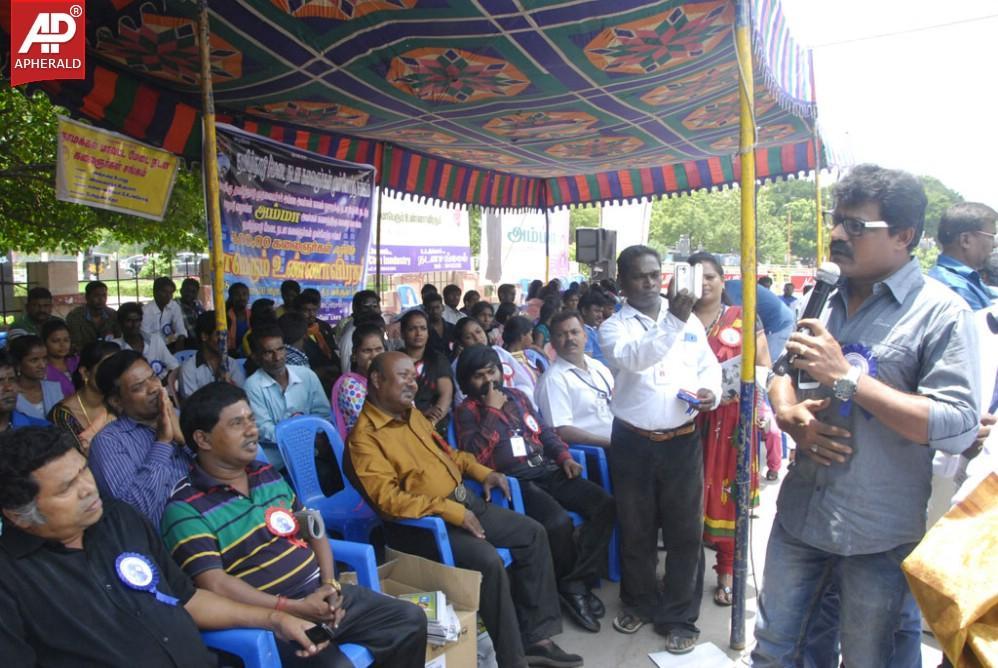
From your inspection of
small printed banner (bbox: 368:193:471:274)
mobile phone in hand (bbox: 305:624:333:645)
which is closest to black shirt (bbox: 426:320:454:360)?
mobile phone in hand (bbox: 305:624:333:645)

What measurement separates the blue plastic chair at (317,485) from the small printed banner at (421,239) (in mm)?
11671

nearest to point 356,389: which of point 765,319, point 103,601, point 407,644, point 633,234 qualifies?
point 407,644

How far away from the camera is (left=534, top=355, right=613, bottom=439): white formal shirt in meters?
3.98

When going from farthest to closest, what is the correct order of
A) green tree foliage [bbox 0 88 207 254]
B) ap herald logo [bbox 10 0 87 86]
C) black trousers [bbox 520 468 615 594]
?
green tree foliage [bbox 0 88 207 254], black trousers [bbox 520 468 615 594], ap herald logo [bbox 10 0 87 86]

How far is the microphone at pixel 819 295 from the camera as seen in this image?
190 cm

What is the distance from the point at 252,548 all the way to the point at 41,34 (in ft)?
8.15

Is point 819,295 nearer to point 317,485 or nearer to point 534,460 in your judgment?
point 534,460

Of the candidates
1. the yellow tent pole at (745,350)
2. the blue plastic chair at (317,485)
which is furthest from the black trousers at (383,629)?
the yellow tent pole at (745,350)

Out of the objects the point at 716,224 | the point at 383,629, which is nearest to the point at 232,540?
the point at 383,629

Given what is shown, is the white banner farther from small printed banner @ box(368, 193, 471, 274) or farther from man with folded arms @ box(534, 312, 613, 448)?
man with folded arms @ box(534, 312, 613, 448)

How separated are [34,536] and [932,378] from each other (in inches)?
92.4

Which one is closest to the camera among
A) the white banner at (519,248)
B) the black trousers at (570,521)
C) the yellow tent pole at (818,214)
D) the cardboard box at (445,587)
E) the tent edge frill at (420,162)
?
the cardboard box at (445,587)

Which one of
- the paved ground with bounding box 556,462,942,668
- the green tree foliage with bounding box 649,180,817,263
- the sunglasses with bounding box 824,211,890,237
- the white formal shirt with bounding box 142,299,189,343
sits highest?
the green tree foliage with bounding box 649,180,817,263

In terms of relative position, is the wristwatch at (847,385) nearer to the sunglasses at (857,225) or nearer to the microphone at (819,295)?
the microphone at (819,295)
